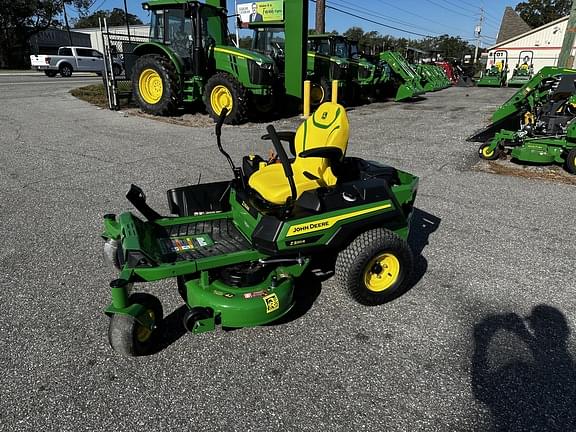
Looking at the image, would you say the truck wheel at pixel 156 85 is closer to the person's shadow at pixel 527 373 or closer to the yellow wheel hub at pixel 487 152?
the yellow wheel hub at pixel 487 152

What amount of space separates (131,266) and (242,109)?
7754 mm

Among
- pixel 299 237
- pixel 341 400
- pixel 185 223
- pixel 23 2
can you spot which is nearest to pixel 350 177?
pixel 299 237

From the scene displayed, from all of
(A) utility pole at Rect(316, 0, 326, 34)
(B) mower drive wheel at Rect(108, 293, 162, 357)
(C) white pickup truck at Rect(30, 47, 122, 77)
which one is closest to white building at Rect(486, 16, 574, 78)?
(A) utility pole at Rect(316, 0, 326, 34)

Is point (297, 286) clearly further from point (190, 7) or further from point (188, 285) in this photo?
point (190, 7)

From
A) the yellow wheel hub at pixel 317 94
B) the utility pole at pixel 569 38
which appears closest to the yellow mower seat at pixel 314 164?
the yellow wheel hub at pixel 317 94

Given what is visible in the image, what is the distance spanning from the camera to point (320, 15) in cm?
1830

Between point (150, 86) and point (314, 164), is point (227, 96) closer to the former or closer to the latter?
point (150, 86)

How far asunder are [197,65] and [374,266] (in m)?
8.33

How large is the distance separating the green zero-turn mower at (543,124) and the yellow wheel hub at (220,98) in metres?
5.65

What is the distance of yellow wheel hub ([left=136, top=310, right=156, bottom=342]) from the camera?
2.48 meters

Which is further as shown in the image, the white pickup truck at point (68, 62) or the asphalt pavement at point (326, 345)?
the white pickup truck at point (68, 62)

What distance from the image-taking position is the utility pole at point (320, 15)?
719 inches

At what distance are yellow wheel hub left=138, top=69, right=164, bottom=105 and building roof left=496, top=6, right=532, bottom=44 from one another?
48.7m

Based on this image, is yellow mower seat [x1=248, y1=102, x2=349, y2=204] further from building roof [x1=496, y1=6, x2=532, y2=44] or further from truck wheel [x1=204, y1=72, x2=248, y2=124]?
building roof [x1=496, y1=6, x2=532, y2=44]
